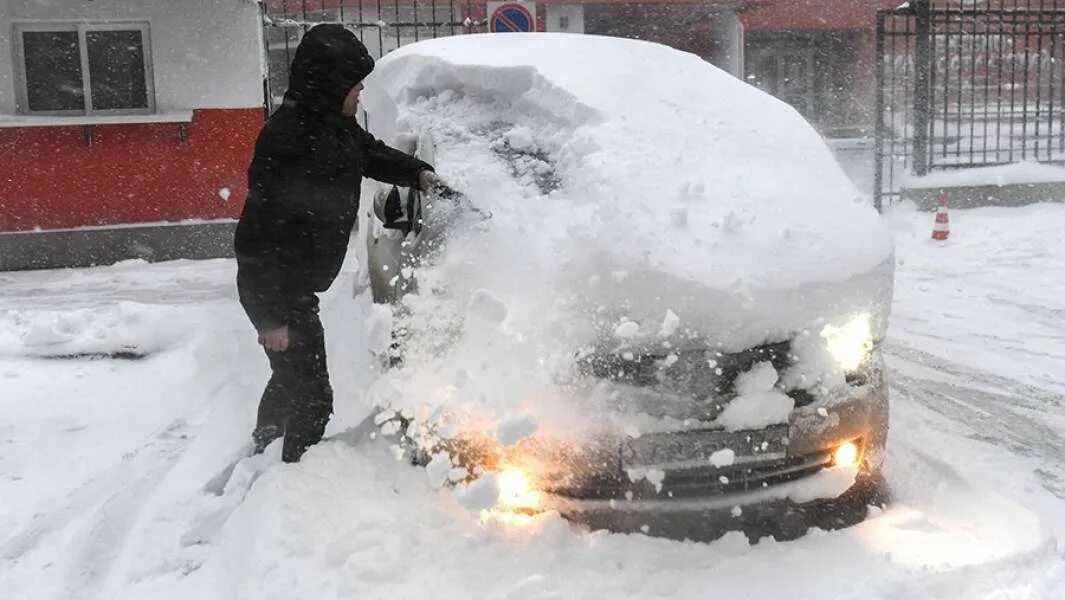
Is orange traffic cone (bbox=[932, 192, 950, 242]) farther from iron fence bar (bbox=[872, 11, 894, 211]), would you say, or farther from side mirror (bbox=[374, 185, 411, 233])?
side mirror (bbox=[374, 185, 411, 233])

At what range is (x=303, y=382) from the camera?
172 inches

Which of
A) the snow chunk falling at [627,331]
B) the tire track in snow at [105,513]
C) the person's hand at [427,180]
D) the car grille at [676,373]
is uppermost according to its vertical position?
the person's hand at [427,180]

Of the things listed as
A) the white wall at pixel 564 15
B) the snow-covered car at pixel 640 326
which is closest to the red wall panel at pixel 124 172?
the snow-covered car at pixel 640 326

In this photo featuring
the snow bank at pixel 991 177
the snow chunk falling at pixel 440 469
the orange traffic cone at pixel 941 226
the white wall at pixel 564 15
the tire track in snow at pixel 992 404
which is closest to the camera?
the snow chunk falling at pixel 440 469

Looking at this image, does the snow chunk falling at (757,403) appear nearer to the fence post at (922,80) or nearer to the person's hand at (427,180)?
the person's hand at (427,180)

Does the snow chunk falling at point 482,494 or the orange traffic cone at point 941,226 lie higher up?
the orange traffic cone at point 941,226

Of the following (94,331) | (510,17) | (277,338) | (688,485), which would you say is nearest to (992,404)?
(688,485)

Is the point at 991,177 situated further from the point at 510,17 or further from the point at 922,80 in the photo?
the point at 510,17

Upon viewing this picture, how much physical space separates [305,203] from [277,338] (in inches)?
22.3

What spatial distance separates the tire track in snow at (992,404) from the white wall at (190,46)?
733 cm

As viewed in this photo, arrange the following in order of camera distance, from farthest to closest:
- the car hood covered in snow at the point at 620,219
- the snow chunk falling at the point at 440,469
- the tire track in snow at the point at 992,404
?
1. the tire track in snow at the point at 992,404
2. the snow chunk falling at the point at 440,469
3. the car hood covered in snow at the point at 620,219

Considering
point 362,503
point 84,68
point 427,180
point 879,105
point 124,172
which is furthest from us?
point 879,105

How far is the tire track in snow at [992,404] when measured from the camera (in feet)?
15.9

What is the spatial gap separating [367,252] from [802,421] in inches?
92.8
